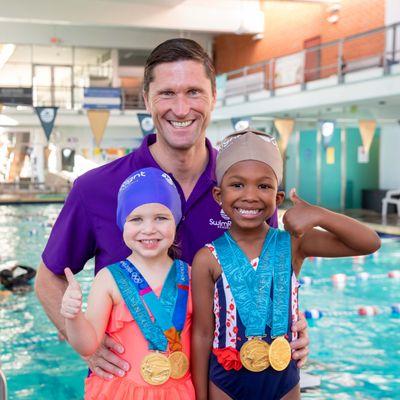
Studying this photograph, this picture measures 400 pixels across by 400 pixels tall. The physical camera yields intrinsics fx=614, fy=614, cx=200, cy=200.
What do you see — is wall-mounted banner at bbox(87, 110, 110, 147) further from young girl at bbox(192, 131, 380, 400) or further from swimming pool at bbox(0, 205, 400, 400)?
young girl at bbox(192, 131, 380, 400)

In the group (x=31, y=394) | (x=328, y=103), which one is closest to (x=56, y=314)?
(x=31, y=394)

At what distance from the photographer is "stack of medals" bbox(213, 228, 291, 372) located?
170 centimetres

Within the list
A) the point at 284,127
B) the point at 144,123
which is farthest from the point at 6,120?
the point at 284,127

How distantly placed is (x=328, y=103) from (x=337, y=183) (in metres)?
5.45

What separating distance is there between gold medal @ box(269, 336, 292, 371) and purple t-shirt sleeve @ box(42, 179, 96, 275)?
65cm

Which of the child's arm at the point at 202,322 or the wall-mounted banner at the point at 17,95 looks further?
the wall-mounted banner at the point at 17,95

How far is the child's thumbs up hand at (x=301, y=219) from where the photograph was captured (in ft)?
5.63

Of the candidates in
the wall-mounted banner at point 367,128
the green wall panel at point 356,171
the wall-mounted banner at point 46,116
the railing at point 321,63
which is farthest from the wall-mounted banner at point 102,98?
the wall-mounted banner at point 367,128

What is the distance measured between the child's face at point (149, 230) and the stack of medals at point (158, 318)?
73 millimetres

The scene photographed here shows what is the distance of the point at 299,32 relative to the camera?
58.7 ft

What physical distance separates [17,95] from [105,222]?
18.8 metres

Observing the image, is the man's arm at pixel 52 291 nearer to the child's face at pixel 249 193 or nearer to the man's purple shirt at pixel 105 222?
the man's purple shirt at pixel 105 222

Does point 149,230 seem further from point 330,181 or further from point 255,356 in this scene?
point 330,181

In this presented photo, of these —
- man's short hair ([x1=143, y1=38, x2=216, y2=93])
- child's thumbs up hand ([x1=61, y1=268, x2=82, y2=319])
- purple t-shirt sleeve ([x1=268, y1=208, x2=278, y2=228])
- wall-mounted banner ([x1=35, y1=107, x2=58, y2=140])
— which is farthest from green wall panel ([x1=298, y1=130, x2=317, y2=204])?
child's thumbs up hand ([x1=61, y1=268, x2=82, y2=319])
